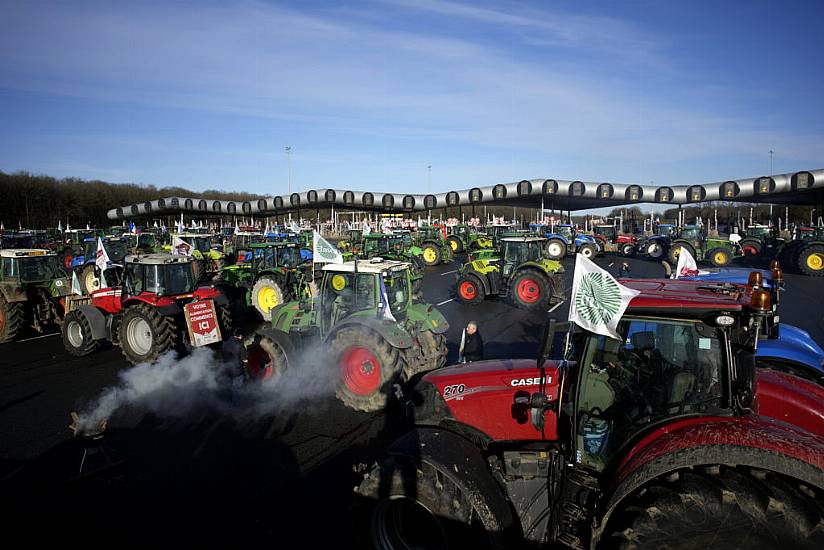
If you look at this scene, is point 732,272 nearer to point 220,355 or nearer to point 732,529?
point 732,529

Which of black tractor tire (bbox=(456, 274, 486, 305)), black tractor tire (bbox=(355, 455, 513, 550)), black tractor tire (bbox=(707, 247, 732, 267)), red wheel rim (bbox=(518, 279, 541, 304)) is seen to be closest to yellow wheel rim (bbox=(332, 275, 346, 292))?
black tractor tire (bbox=(355, 455, 513, 550))

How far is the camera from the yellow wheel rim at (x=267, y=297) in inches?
545

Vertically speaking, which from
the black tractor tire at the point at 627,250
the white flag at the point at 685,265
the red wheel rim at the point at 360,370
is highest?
the white flag at the point at 685,265

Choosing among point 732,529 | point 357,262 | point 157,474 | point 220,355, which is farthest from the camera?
point 220,355

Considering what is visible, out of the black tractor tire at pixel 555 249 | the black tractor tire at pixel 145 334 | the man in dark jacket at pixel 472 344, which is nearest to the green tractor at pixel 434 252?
the black tractor tire at pixel 555 249

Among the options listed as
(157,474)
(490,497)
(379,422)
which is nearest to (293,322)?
(379,422)

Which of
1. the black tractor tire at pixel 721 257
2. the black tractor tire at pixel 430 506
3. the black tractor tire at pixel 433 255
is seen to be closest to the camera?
the black tractor tire at pixel 430 506

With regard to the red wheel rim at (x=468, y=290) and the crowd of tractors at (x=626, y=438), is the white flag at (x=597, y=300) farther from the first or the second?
the red wheel rim at (x=468, y=290)

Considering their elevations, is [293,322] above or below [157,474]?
above

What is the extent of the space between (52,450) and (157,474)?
5.25 ft

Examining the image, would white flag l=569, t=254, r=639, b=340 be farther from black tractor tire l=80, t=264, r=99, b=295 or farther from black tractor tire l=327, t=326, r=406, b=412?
black tractor tire l=80, t=264, r=99, b=295

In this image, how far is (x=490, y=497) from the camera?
325 centimetres

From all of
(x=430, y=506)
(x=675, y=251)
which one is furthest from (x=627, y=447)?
(x=675, y=251)

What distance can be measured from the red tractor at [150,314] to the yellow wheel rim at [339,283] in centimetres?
263
